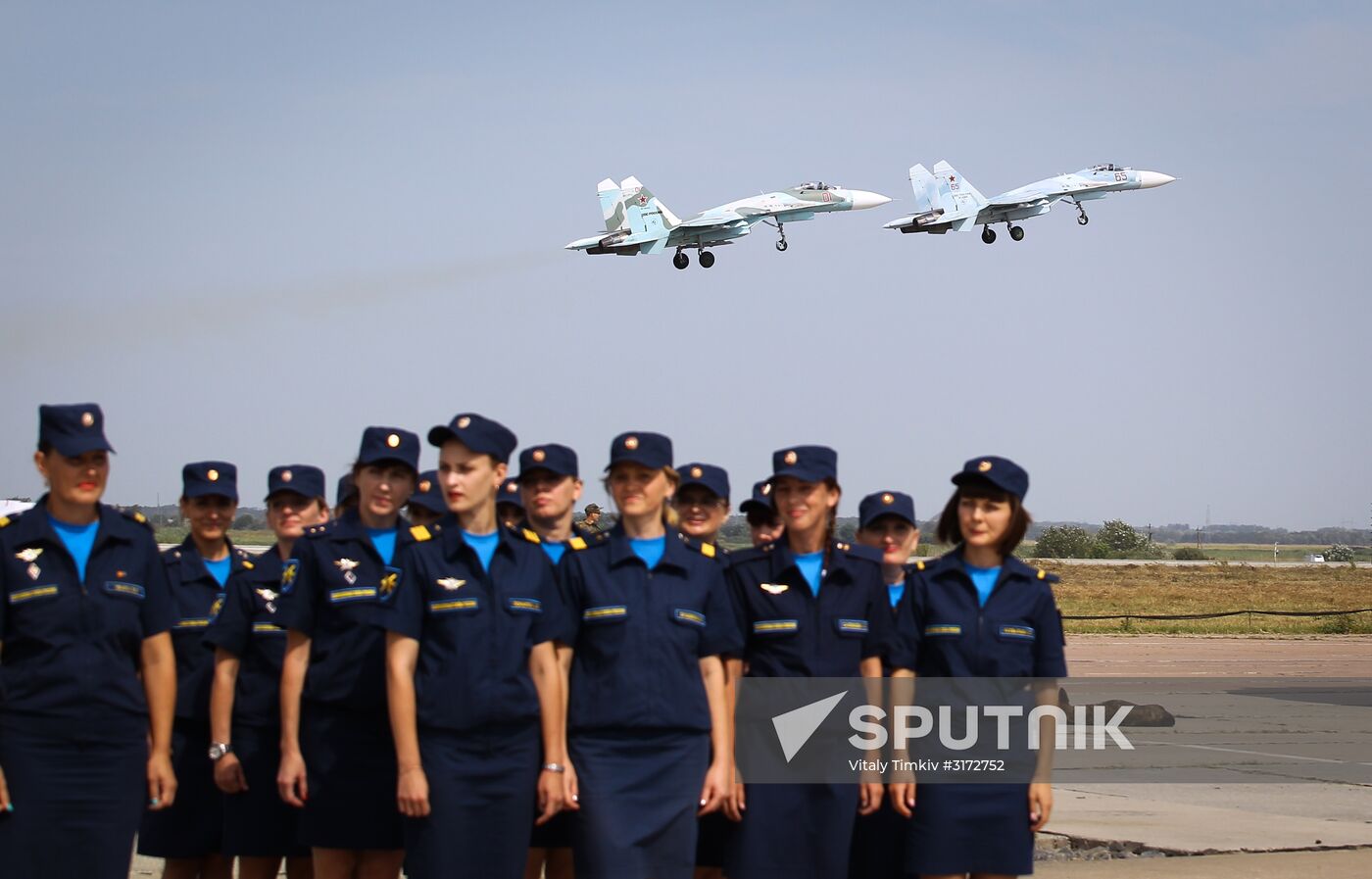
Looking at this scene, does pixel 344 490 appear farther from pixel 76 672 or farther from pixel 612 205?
pixel 612 205

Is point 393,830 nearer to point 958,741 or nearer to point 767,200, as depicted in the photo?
point 958,741

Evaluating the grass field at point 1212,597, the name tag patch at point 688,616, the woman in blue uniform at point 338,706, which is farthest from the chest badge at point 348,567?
the grass field at point 1212,597

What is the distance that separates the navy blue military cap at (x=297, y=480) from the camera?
711 cm

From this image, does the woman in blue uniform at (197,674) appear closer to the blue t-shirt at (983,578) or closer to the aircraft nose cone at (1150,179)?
the blue t-shirt at (983,578)

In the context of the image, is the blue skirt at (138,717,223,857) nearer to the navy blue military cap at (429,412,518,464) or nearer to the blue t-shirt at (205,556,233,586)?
the blue t-shirt at (205,556,233,586)

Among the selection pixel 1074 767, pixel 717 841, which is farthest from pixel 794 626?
pixel 1074 767

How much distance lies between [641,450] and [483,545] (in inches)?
26.7

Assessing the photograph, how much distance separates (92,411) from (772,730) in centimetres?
272

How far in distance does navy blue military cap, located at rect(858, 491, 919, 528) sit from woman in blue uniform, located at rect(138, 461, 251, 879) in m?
2.71

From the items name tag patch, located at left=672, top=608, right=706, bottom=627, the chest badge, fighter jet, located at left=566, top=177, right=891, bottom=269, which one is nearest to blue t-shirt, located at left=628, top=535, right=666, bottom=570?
name tag patch, located at left=672, top=608, right=706, bottom=627

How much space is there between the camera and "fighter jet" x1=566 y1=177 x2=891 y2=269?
57156 mm

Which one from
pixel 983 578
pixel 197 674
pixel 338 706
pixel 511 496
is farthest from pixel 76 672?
pixel 983 578

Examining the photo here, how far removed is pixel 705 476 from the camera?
6.94m

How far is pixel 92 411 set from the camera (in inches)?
216
